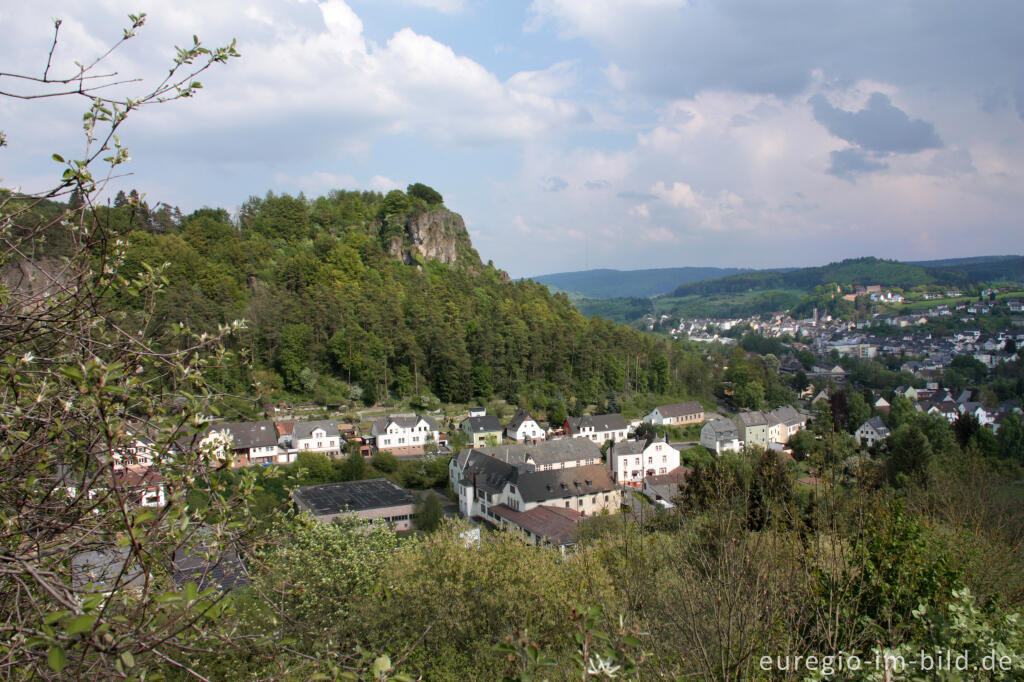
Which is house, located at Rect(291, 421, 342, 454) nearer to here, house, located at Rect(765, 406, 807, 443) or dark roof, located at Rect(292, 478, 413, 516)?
dark roof, located at Rect(292, 478, 413, 516)

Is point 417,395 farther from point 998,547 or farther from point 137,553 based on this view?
point 137,553

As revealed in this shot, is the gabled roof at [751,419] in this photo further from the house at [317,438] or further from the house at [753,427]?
the house at [317,438]

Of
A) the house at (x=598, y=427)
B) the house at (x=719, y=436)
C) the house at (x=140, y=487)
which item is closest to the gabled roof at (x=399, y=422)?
the house at (x=598, y=427)

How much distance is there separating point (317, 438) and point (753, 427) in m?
32.7

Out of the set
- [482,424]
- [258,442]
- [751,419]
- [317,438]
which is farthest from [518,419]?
[751,419]

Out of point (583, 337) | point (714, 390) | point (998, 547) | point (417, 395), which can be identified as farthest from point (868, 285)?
point (998, 547)

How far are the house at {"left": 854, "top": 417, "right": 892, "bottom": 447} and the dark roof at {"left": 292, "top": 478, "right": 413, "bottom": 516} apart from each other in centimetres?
3703

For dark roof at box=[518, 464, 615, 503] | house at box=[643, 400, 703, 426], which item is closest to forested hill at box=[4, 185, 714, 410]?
house at box=[643, 400, 703, 426]

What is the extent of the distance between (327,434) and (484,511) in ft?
37.0

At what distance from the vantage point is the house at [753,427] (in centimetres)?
4675

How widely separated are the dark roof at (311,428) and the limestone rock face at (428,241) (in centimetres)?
2581

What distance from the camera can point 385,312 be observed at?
147 feet

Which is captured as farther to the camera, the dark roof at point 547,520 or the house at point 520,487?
the house at point 520,487

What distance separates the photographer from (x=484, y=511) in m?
28.2
